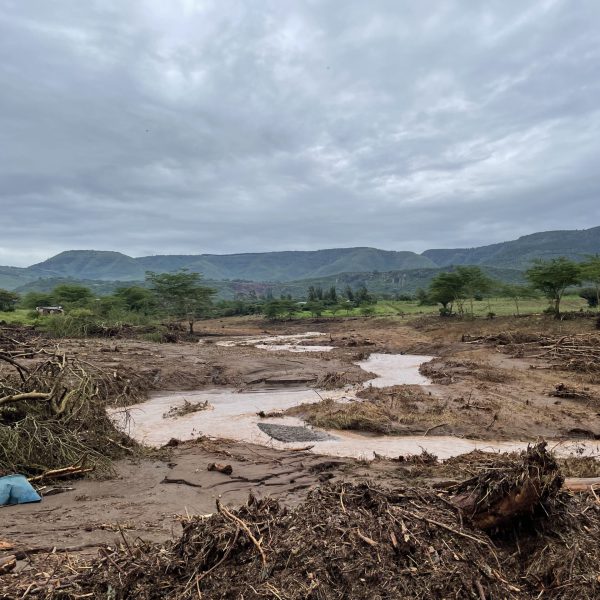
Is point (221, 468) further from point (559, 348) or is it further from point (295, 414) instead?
point (559, 348)

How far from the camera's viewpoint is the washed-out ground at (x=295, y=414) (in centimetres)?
605

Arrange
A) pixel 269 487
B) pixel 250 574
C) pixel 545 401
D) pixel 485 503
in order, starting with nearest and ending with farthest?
pixel 250 574 → pixel 485 503 → pixel 269 487 → pixel 545 401

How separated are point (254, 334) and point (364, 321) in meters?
12.6

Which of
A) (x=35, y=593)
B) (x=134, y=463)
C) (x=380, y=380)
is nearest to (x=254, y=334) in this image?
(x=380, y=380)

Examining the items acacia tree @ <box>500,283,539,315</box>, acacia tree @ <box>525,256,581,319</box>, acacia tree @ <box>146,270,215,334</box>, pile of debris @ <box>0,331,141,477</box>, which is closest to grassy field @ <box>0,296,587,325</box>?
acacia tree @ <box>500,283,539,315</box>

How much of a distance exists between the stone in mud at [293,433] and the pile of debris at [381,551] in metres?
7.22

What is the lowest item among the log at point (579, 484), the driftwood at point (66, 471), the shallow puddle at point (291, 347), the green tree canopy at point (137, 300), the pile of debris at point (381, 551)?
the shallow puddle at point (291, 347)

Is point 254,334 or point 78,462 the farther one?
point 254,334

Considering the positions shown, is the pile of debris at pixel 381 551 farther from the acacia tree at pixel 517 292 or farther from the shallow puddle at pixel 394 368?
the acacia tree at pixel 517 292

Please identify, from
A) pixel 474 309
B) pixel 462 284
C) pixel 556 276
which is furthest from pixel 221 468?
pixel 474 309

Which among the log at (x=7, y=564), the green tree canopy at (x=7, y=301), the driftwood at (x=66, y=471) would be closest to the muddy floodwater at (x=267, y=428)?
the driftwood at (x=66, y=471)

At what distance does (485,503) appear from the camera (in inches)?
158

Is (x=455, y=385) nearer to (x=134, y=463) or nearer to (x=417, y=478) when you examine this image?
(x=417, y=478)

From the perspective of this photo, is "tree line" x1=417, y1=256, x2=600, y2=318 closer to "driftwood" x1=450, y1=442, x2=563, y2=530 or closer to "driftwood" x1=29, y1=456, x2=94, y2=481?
"driftwood" x1=450, y1=442, x2=563, y2=530
